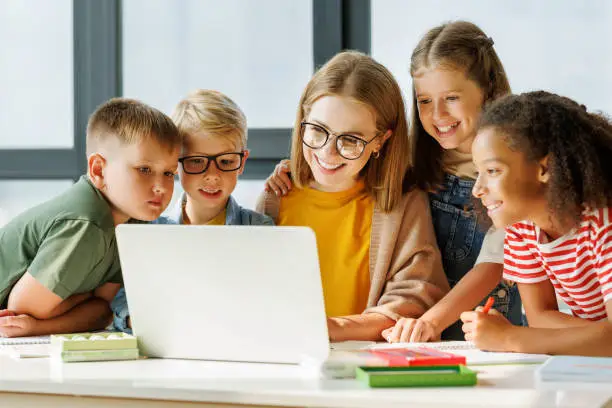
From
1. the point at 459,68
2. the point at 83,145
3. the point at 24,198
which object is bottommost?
the point at 24,198

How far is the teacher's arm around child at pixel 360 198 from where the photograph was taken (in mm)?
1807

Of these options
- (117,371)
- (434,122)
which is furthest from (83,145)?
(117,371)

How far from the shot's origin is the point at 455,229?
1.95 metres

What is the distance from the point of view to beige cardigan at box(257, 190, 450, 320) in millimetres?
1766

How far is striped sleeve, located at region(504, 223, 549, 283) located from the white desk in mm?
400

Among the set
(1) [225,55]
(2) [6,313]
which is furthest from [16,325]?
(1) [225,55]

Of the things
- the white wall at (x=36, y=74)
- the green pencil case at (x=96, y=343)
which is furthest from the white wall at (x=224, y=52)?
the green pencil case at (x=96, y=343)

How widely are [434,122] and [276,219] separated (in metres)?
0.42

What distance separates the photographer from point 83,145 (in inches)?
124

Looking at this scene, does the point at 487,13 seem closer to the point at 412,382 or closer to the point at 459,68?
the point at 459,68

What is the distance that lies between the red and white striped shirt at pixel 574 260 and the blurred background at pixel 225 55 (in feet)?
4.27

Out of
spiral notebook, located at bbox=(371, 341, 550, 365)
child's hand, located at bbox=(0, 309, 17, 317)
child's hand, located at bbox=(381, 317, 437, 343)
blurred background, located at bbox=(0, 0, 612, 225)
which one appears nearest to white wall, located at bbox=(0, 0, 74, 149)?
blurred background, located at bbox=(0, 0, 612, 225)

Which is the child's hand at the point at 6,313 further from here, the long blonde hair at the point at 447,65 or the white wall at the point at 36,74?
the white wall at the point at 36,74

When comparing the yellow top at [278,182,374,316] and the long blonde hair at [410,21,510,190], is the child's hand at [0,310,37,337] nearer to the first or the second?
the yellow top at [278,182,374,316]
